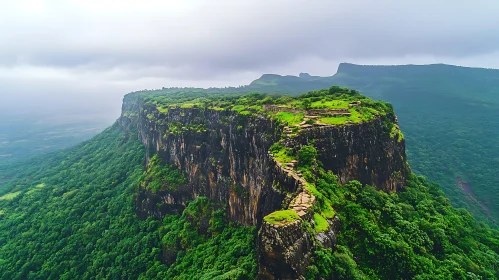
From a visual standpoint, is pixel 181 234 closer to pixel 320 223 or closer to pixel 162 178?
pixel 162 178

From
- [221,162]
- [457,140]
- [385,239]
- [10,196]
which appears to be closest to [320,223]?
[385,239]

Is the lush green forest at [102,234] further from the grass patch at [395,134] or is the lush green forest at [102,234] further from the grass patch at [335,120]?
the grass patch at [395,134]

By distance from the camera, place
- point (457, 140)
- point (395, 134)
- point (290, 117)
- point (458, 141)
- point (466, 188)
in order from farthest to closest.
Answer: point (457, 140) → point (458, 141) → point (466, 188) → point (395, 134) → point (290, 117)

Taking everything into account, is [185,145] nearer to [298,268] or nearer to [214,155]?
[214,155]

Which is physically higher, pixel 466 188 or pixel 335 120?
pixel 335 120

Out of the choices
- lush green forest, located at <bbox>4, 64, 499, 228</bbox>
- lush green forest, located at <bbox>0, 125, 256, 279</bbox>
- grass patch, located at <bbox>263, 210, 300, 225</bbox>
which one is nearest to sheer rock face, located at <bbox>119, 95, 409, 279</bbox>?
grass patch, located at <bbox>263, 210, 300, 225</bbox>

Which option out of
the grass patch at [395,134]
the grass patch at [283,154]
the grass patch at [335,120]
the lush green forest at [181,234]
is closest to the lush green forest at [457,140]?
the lush green forest at [181,234]

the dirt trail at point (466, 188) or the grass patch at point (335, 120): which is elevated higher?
the grass patch at point (335, 120)
